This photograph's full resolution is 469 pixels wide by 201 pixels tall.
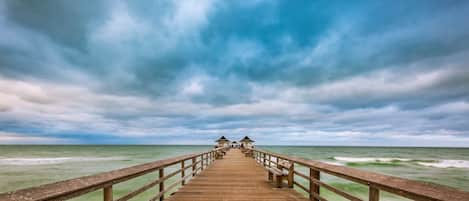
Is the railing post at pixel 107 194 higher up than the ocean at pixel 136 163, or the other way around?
the railing post at pixel 107 194

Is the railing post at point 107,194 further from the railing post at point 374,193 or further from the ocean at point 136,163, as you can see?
the ocean at point 136,163

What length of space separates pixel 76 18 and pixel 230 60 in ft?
49.1

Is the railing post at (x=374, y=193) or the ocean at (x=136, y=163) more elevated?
the railing post at (x=374, y=193)

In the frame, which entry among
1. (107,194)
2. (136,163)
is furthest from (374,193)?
(136,163)

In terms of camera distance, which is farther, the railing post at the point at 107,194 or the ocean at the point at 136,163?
the ocean at the point at 136,163

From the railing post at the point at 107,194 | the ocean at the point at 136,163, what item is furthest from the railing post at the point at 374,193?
the ocean at the point at 136,163

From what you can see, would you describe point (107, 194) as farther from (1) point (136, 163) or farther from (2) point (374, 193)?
(1) point (136, 163)

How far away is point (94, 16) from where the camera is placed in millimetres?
9961

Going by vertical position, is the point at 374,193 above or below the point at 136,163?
above

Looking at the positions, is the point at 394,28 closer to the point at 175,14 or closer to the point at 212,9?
the point at 212,9

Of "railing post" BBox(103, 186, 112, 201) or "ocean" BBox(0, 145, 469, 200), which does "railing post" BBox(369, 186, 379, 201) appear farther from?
"ocean" BBox(0, 145, 469, 200)

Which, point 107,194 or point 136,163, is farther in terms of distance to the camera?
point 136,163

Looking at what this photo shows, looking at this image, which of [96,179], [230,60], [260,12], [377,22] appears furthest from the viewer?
[230,60]

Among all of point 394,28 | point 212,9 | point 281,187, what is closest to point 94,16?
point 212,9
